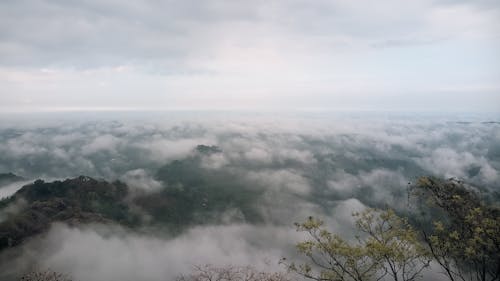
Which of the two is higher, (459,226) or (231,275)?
(459,226)

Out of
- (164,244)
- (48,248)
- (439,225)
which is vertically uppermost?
(439,225)

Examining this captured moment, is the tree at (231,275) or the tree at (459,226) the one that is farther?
the tree at (231,275)

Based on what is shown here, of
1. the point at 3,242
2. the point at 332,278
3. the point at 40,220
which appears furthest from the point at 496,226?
the point at 40,220

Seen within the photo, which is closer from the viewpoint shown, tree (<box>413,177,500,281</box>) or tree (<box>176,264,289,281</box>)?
tree (<box>413,177,500,281</box>)

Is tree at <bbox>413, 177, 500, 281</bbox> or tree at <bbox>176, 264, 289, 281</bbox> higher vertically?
tree at <bbox>413, 177, 500, 281</bbox>

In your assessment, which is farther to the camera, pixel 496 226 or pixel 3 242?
pixel 3 242

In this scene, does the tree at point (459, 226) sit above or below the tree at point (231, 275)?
above

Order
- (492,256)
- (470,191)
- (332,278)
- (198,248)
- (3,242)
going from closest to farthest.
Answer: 1. (492,256)
2. (332,278)
3. (470,191)
4. (3,242)
5. (198,248)

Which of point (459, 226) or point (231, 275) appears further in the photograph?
point (231, 275)

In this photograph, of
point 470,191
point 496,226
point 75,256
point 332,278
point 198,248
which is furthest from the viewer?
point 198,248

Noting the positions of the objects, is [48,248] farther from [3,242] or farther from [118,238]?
[118,238]

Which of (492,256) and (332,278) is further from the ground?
(492,256)
